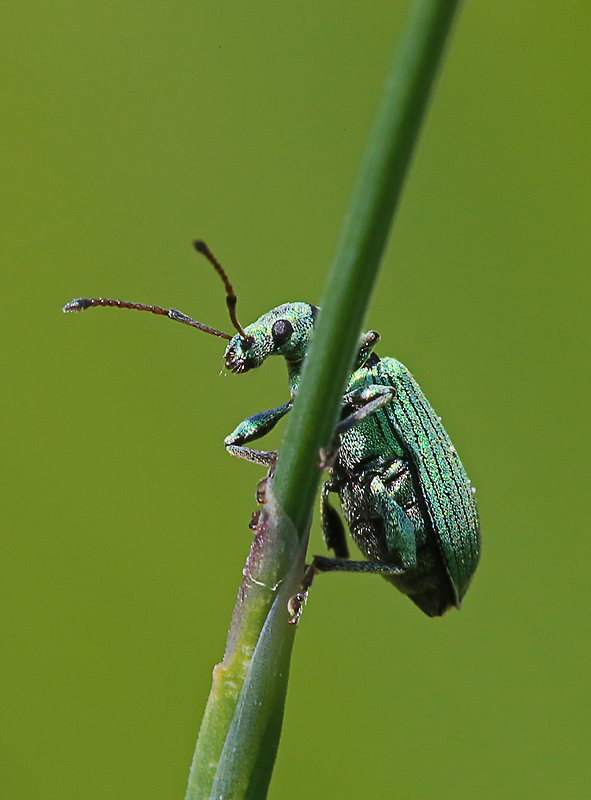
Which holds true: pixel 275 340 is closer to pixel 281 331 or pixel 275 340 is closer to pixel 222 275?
pixel 281 331

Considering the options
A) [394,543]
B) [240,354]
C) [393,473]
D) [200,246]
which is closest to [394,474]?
[393,473]

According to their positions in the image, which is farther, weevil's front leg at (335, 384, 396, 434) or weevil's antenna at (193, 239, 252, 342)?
weevil's front leg at (335, 384, 396, 434)

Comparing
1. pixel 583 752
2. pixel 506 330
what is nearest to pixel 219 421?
pixel 506 330

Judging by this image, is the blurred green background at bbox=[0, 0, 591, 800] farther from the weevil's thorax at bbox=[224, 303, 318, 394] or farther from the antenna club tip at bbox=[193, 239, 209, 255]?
the antenna club tip at bbox=[193, 239, 209, 255]

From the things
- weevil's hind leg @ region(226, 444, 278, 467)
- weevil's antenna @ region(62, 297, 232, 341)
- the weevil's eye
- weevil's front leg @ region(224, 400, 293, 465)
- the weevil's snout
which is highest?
the weevil's eye

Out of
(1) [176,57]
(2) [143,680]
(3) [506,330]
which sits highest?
(1) [176,57]

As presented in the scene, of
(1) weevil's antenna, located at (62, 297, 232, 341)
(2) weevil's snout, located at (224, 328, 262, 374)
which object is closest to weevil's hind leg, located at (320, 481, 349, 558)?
(2) weevil's snout, located at (224, 328, 262, 374)

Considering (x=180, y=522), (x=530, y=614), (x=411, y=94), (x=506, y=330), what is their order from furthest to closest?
1. (x=506, y=330)
2. (x=530, y=614)
3. (x=180, y=522)
4. (x=411, y=94)

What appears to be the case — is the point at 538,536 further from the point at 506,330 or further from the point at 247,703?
the point at 247,703
